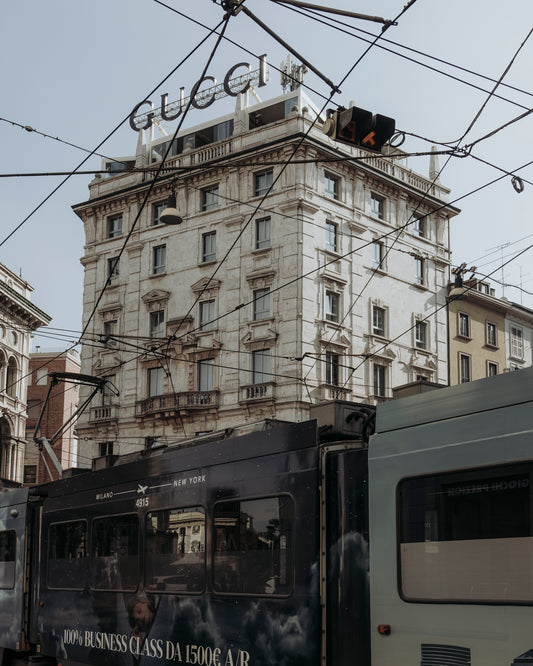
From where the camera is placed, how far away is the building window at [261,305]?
35625 mm

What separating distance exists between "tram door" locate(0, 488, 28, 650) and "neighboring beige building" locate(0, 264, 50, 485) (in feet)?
117

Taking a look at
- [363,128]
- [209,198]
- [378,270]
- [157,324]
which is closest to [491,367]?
[378,270]

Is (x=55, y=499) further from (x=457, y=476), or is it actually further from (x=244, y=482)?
(x=457, y=476)

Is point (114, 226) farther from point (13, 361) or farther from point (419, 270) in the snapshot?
point (419, 270)

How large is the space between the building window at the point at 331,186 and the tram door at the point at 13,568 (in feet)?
85.4

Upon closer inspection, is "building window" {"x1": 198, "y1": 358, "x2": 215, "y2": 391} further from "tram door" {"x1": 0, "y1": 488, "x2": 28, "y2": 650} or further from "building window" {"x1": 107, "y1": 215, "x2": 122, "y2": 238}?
"tram door" {"x1": 0, "y1": 488, "x2": 28, "y2": 650}

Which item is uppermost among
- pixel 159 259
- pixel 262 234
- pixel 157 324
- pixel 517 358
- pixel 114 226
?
pixel 114 226

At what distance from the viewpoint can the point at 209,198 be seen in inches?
1540

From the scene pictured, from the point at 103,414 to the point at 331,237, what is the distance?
12863 mm

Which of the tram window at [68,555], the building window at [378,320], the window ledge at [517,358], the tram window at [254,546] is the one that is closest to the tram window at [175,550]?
the tram window at [254,546]

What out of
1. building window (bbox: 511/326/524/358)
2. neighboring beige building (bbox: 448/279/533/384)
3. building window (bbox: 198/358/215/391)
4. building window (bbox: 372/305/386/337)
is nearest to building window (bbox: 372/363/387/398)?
building window (bbox: 372/305/386/337)

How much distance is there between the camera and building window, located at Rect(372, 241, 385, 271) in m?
38.4

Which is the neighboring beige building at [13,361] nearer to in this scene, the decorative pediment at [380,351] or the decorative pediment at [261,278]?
Answer: the decorative pediment at [261,278]

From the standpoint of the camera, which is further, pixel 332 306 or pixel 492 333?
pixel 492 333
